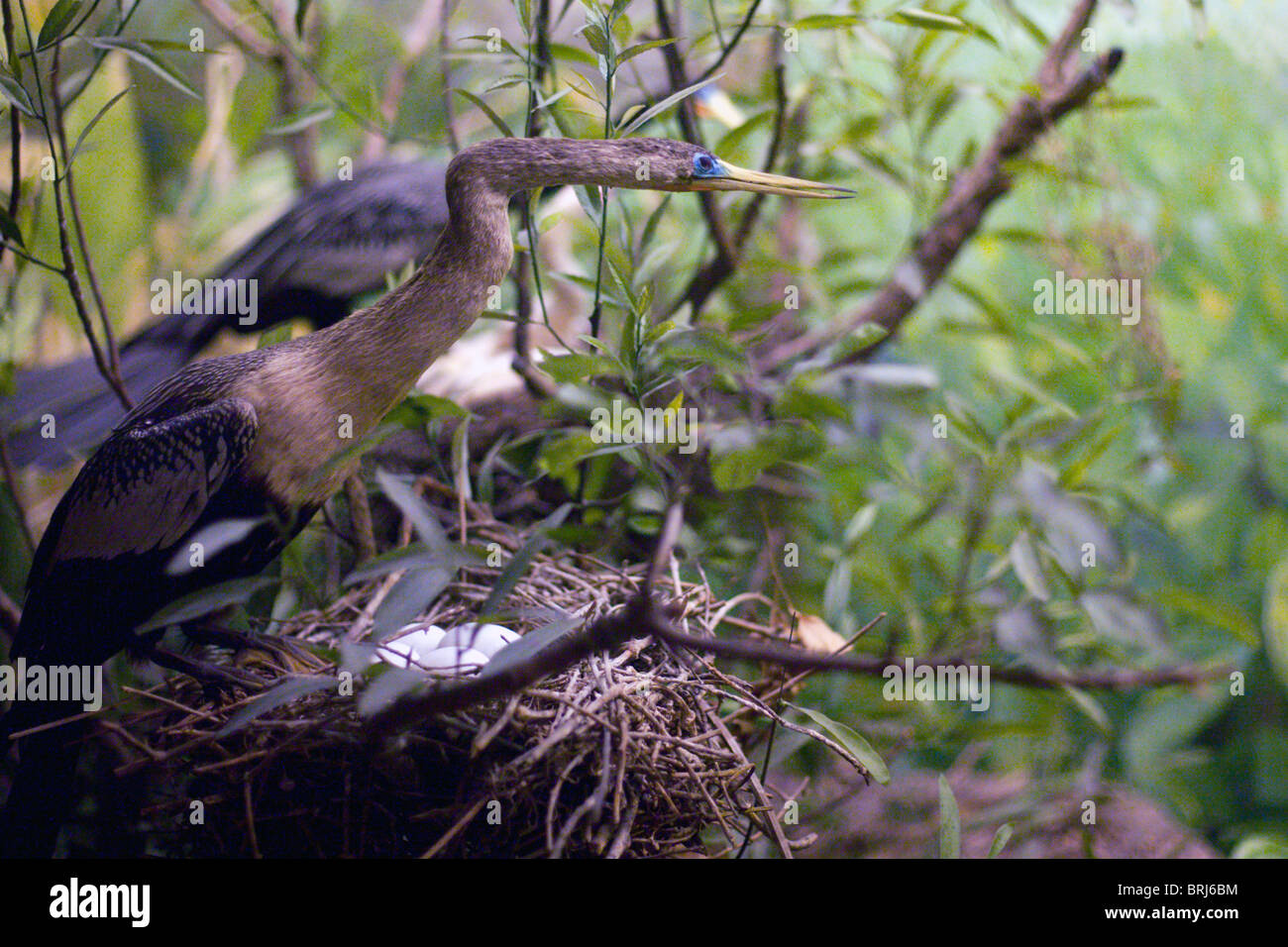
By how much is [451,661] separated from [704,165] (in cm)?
51

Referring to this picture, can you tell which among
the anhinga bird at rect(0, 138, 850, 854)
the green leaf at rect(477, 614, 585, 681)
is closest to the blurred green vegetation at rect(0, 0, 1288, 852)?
the anhinga bird at rect(0, 138, 850, 854)

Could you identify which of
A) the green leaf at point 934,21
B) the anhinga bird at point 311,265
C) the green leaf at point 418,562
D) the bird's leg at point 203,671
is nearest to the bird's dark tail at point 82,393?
the anhinga bird at point 311,265

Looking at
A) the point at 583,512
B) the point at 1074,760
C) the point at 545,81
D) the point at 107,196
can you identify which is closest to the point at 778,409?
the point at 583,512

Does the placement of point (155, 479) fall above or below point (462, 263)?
below

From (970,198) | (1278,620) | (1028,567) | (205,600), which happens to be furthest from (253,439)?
(1278,620)

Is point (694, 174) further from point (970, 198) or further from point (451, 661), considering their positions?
point (970, 198)

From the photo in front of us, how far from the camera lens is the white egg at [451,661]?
0.80 m

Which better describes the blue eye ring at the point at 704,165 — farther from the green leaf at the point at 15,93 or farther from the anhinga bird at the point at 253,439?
the green leaf at the point at 15,93

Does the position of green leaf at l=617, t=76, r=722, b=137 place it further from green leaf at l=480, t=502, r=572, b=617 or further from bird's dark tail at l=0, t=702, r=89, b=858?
bird's dark tail at l=0, t=702, r=89, b=858

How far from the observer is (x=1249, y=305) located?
85.8 inches

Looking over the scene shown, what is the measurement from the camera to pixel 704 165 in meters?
0.89

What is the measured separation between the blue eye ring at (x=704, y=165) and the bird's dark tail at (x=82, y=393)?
0.69 m
